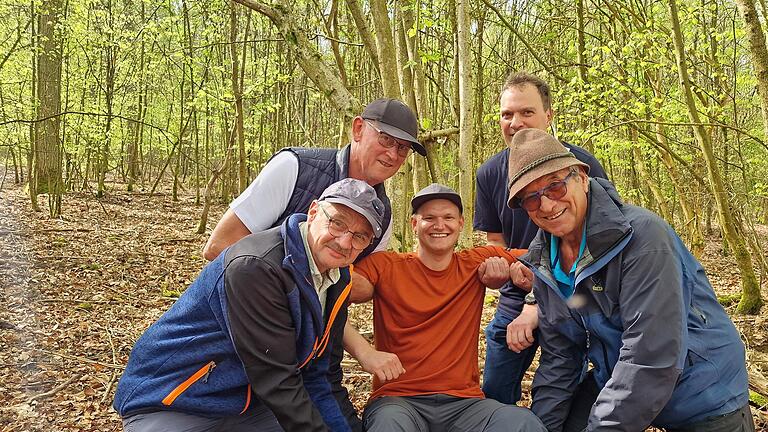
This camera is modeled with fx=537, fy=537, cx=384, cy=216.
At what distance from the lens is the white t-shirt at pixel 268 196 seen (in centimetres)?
315

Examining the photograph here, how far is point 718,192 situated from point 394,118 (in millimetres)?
6326

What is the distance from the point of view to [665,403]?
2.27 m

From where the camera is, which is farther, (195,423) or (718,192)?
(718,192)

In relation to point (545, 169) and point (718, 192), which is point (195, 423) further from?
point (718, 192)

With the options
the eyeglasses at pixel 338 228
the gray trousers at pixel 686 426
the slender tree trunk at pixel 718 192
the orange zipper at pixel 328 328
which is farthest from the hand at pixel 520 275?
the slender tree trunk at pixel 718 192

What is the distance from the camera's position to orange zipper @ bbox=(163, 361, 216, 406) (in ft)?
8.32

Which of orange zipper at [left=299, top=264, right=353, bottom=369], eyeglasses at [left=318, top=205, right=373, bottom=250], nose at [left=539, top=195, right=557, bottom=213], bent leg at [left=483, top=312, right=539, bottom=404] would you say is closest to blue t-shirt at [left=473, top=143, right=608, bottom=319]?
bent leg at [left=483, top=312, right=539, bottom=404]

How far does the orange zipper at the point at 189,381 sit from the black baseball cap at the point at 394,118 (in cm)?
163

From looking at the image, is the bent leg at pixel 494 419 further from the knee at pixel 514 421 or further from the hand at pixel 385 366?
the hand at pixel 385 366

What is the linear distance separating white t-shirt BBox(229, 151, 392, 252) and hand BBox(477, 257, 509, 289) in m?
→ 1.28

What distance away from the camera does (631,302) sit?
2.30 metres

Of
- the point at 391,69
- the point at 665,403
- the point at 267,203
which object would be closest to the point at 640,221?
the point at 665,403

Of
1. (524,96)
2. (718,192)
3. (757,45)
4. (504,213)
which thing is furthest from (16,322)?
(718,192)

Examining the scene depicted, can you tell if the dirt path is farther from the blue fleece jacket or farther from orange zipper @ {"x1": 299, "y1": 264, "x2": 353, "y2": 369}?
orange zipper @ {"x1": 299, "y1": 264, "x2": 353, "y2": 369}
